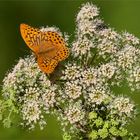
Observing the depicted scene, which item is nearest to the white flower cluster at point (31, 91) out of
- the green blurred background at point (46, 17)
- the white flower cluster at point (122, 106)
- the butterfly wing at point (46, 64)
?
the butterfly wing at point (46, 64)

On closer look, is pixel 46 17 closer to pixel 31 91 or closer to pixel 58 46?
pixel 58 46

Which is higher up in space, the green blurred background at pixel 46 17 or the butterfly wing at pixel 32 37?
the green blurred background at pixel 46 17

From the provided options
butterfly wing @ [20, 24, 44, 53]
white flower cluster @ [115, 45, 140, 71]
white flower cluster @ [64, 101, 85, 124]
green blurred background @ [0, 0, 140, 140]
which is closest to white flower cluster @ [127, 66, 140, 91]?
white flower cluster @ [115, 45, 140, 71]

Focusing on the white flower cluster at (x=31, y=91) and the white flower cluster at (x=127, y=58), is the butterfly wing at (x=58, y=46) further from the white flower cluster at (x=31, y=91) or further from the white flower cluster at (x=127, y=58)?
the white flower cluster at (x=127, y=58)

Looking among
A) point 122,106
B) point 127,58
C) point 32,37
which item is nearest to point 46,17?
point 32,37

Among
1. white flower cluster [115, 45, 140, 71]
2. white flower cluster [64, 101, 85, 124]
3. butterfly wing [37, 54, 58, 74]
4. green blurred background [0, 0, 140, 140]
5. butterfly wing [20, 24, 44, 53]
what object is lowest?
white flower cluster [64, 101, 85, 124]

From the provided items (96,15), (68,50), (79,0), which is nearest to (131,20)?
(79,0)

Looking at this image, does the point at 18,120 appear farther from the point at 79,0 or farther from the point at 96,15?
the point at 79,0

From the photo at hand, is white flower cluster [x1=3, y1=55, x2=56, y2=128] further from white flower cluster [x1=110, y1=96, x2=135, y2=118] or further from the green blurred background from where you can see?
the green blurred background
